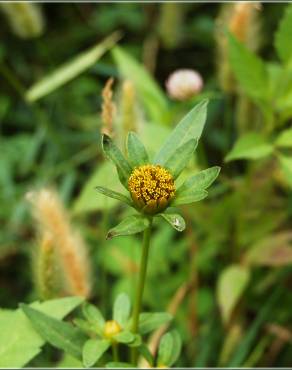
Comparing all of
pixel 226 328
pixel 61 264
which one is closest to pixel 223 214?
pixel 226 328

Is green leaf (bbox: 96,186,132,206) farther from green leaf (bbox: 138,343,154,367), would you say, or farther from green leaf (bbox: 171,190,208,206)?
green leaf (bbox: 138,343,154,367)

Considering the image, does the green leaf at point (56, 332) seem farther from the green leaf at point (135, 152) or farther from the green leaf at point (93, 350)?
the green leaf at point (135, 152)

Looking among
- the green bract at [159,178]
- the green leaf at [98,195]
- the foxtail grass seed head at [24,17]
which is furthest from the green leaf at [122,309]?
the foxtail grass seed head at [24,17]

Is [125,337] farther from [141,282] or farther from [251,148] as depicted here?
[251,148]

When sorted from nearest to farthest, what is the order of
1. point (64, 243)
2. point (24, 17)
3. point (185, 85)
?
1. point (64, 243)
2. point (185, 85)
3. point (24, 17)

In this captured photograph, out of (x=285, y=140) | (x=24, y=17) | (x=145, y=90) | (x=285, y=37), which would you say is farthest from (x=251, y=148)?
(x=24, y=17)

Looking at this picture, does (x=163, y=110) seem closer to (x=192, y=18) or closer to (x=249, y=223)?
(x=249, y=223)

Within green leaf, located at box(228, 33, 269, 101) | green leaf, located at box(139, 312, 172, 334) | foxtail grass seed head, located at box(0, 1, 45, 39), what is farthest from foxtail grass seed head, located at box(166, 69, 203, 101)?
green leaf, located at box(139, 312, 172, 334)
